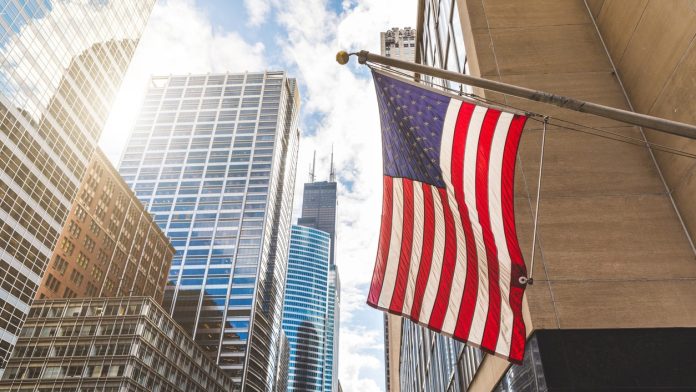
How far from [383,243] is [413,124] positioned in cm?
237

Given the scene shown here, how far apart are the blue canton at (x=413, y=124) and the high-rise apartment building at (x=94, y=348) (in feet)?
193

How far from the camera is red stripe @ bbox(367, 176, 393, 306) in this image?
8.18 metres

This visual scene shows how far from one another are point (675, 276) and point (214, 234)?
142191 mm

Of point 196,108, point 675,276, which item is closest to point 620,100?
point 675,276

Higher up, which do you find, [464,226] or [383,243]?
[383,243]

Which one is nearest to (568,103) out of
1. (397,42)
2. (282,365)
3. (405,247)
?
(405,247)

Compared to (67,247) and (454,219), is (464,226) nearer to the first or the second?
(454,219)

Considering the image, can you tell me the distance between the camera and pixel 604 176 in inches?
380

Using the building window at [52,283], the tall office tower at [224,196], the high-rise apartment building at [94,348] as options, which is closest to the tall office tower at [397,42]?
the tall office tower at [224,196]

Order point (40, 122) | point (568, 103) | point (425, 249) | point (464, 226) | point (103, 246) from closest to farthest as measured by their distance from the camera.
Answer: point (568, 103) < point (464, 226) < point (425, 249) < point (40, 122) < point (103, 246)

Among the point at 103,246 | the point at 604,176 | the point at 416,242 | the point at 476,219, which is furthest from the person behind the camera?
the point at 103,246

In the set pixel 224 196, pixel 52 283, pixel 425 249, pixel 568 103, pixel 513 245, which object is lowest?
pixel 513 245

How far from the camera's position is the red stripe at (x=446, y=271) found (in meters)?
7.46

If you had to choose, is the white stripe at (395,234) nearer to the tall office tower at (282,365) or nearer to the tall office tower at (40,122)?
the tall office tower at (40,122)
